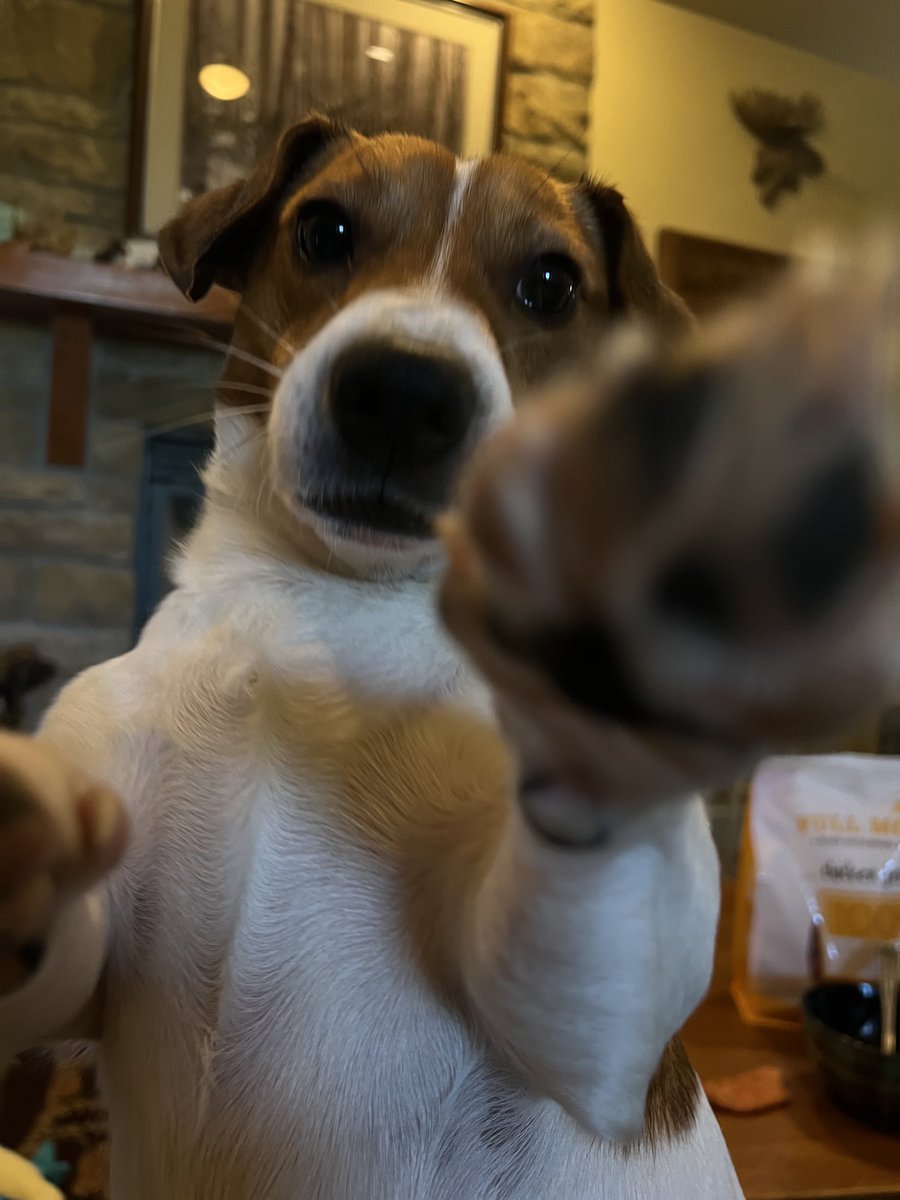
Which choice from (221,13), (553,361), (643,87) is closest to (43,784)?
(553,361)

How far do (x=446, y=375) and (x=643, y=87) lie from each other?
3250mm

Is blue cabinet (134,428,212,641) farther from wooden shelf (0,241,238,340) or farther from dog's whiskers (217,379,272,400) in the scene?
dog's whiskers (217,379,272,400)

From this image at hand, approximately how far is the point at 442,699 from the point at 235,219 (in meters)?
0.66

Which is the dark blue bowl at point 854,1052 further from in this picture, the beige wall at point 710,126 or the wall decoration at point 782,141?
the wall decoration at point 782,141

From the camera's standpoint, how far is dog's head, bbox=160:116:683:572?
741 mm

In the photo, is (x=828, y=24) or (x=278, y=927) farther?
(x=828, y=24)

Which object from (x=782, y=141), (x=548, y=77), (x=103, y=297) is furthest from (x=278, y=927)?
(x=782, y=141)

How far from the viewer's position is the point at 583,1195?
76 cm

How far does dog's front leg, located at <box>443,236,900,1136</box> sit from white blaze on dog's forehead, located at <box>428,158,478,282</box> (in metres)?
0.70

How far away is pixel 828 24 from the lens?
137 inches

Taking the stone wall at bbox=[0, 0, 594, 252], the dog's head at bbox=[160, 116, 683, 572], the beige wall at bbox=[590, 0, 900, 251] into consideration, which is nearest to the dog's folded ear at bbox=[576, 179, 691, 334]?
the dog's head at bbox=[160, 116, 683, 572]

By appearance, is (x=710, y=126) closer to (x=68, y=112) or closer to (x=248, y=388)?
(x=68, y=112)

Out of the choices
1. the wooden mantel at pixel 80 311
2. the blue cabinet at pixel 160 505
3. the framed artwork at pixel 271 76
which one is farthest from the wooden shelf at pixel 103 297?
the blue cabinet at pixel 160 505

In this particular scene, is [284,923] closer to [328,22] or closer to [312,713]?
[312,713]
